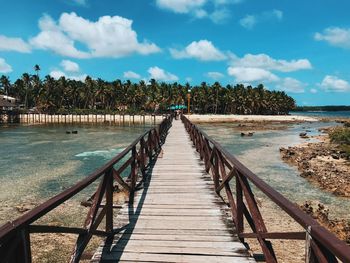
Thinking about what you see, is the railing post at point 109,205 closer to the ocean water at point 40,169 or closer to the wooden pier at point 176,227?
the wooden pier at point 176,227

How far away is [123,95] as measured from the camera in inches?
3880

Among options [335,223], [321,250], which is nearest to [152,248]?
[321,250]

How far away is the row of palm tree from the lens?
93613 mm

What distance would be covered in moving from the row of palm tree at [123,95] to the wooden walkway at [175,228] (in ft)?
278

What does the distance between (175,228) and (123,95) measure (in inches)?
3744

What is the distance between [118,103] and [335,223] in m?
95.1

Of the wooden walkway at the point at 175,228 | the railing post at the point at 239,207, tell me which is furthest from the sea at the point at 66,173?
the railing post at the point at 239,207

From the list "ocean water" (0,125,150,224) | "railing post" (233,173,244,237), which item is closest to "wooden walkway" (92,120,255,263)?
"railing post" (233,173,244,237)

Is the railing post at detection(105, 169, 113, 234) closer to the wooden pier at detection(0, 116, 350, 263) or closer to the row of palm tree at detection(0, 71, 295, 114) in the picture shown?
the wooden pier at detection(0, 116, 350, 263)

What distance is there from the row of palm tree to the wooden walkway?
8466 cm

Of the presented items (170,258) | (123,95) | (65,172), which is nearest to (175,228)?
(170,258)

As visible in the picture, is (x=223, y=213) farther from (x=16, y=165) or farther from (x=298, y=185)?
(x=16, y=165)

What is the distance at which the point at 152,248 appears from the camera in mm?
4770

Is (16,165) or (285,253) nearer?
(285,253)
